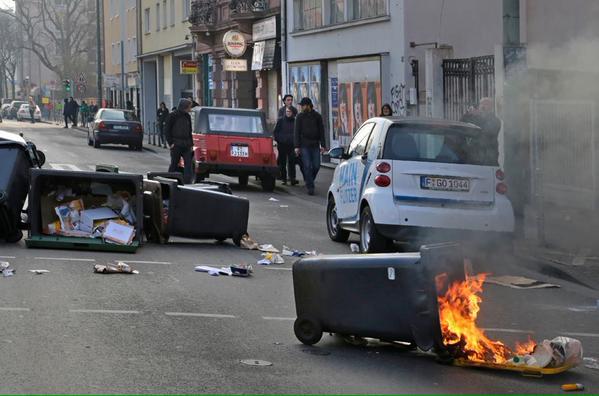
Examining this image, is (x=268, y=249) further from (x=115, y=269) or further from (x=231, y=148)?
(x=231, y=148)

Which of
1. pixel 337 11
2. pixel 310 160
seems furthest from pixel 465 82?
pixel 337 11

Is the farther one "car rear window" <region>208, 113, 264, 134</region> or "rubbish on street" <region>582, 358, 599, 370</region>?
"car rear window" <region>208, 113, 264, 134</region>

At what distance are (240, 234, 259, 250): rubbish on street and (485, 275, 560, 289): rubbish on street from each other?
307 cm

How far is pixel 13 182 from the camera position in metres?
12.9

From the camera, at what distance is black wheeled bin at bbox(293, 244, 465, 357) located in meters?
7.18

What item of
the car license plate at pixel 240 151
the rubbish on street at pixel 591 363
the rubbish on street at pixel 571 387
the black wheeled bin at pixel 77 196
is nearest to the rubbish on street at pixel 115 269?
the black wheeled bin at pixel 77 196

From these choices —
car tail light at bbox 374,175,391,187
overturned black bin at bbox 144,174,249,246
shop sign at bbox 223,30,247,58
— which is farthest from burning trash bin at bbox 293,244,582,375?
shop sign at bbox 223,30,247,58

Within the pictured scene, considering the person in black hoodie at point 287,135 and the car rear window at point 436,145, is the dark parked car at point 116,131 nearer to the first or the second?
the person in black hoodie at point 287,135

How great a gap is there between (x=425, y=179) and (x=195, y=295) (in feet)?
11.3

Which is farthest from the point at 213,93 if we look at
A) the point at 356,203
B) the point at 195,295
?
the point at 195,295

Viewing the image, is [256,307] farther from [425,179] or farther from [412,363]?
[425,179]

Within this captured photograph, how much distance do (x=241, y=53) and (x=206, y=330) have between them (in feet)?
97.0

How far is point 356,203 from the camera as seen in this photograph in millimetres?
13102

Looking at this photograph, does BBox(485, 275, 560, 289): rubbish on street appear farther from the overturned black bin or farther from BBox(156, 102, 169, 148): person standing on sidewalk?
BBox(156, 102, 169, 148): person standing on sidewalk
